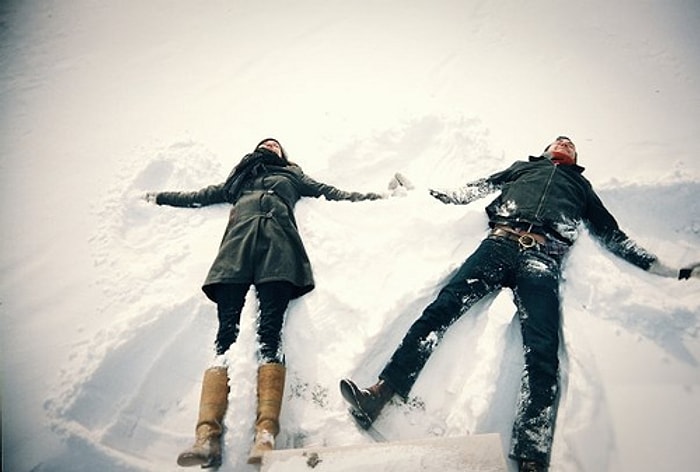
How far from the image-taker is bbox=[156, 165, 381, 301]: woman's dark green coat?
2848 mm

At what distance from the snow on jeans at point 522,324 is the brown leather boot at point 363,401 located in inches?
5.4

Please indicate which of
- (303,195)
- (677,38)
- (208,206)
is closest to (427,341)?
(303,195)

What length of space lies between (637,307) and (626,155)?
101 inches

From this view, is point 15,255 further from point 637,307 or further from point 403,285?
point 637,307

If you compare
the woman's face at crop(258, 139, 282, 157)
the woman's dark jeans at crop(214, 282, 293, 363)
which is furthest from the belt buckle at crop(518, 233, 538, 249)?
the woman's face at crop(258, 139, 282, 157)

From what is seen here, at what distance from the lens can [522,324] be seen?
2.65 m

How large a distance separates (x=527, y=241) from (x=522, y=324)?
73cm

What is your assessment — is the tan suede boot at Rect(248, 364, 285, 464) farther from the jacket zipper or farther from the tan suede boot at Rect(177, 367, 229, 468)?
the jacket zipper

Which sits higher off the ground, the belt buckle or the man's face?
the man's face

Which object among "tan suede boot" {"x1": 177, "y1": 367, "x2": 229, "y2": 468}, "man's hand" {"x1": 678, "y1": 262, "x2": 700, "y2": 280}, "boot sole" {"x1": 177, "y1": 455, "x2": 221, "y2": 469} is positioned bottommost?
"boot sole" {"x1": 177, "y1": 455, "x2": 221, "y2": 469}

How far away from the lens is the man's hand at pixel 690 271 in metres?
2.84

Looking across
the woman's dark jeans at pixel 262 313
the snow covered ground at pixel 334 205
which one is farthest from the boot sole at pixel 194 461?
the woman's dark jeans at pixel 262 313

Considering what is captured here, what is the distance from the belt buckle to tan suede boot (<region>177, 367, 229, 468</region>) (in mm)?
2470

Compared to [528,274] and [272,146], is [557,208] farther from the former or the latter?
[272,146]
